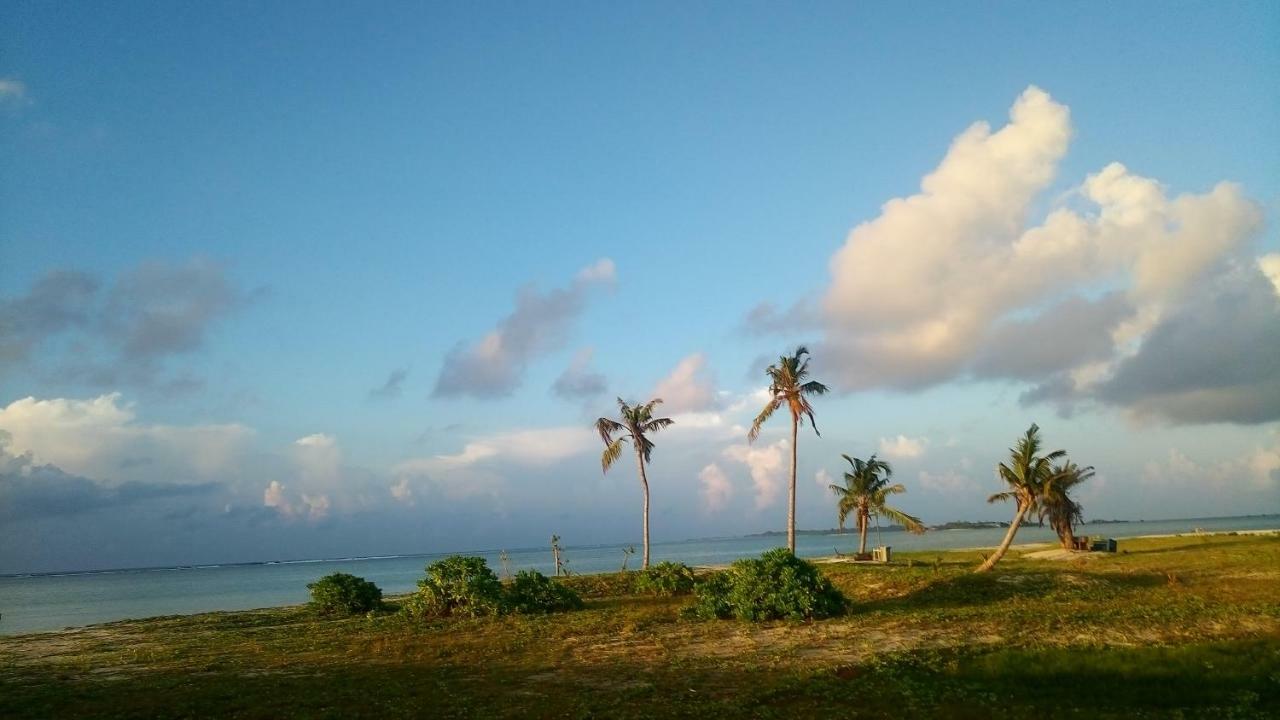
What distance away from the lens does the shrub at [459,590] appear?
31.4 metres

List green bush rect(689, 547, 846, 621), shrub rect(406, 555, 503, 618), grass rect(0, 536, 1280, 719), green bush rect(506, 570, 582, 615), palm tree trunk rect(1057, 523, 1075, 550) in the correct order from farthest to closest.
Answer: palm tree trunk rect(1057, 523, 1075, 550)
green bush rect(506, 570, 582, 615)
shrub rect(406, 555, 503, 618)
green bush rect(689, 547, 846, 621)
grass rect(0, 536, 1280, 719)

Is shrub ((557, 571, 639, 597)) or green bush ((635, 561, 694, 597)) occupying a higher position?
green bush ((635, 561, 694, 597))

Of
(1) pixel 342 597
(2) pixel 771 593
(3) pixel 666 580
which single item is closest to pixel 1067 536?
(3) pixel 666 580

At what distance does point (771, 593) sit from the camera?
26375 millimetres

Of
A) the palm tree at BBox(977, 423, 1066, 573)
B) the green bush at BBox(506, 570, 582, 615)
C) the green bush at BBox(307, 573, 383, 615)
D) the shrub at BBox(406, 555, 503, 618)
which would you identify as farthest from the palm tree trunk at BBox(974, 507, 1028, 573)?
the green bush at BBox(307, 573, 383, 615)

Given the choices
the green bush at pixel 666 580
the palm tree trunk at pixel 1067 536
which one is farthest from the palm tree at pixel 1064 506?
the green bush at pixel 666 580

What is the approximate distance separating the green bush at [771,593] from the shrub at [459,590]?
28.9ft

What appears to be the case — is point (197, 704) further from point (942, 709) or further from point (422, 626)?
point (942, 709)

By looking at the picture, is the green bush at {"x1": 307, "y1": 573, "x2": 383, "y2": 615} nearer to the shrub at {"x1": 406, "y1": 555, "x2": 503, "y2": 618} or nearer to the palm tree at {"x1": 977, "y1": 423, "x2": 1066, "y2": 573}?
the shrub at {"x1": 406, "y1": 555, "x2": 503, "y2": 618}

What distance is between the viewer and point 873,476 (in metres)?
58.4

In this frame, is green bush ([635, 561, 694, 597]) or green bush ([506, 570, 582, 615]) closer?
green bush ([506, 570, 582, 615])

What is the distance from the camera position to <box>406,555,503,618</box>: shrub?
31.4 m

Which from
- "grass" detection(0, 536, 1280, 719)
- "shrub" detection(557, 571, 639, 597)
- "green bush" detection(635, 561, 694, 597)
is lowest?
"shrub" detection(557, 571, 639, 597)

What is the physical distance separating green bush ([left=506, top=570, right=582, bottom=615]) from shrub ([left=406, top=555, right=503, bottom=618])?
0.73 metres
